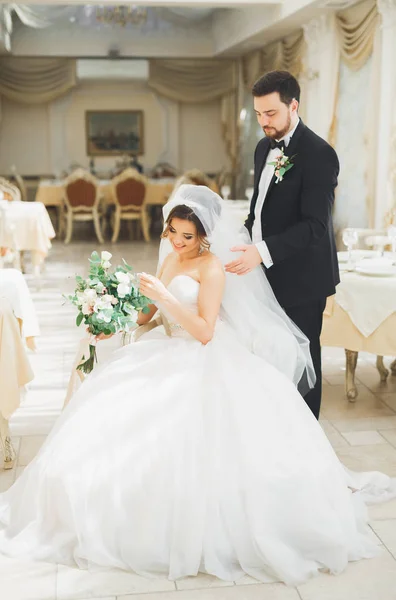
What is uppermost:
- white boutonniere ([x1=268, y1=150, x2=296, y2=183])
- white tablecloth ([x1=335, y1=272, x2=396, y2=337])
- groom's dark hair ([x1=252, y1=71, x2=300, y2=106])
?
groom's dark hair ([x1=252, y1=71, x2=300, y2=106])

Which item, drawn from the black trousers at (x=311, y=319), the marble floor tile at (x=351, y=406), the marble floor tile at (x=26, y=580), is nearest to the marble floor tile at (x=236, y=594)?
the marble floor tile at (x=26, y=580)

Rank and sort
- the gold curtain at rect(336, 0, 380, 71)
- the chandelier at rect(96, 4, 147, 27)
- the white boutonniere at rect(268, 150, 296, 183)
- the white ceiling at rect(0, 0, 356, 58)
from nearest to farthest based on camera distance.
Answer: the white boutonniere at rect(268, 150, 296, 183) < the gold curtain at rect(336, 0, 380, 71) < the chandelier at rect(96, 4, 147, 27) < the white ceiling at rect(0, 0, 356, 58)

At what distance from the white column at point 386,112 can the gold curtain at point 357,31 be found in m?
0.30

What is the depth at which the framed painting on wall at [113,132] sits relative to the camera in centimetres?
1387

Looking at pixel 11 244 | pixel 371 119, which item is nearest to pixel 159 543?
pixel 11 244

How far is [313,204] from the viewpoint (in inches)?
110

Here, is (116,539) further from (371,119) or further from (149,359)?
(371,119)

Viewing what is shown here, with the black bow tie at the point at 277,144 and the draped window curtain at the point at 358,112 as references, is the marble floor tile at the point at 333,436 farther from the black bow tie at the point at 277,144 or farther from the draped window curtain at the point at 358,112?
the draped window curtain at the point at 358,112

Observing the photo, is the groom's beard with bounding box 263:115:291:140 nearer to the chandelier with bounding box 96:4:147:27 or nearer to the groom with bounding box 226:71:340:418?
the groom with bounding box 226:71:340:418

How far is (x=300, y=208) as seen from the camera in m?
2.87

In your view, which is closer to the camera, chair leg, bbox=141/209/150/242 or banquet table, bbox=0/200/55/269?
banquet table, bbox=0/200/55/269

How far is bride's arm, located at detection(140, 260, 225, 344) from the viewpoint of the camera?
271 centimetres

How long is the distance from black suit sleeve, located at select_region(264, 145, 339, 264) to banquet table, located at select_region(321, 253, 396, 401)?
1144 mm

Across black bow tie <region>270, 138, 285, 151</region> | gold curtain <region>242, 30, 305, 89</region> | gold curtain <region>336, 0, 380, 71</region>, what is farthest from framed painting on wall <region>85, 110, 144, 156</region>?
black bow tie <region>270, 138, 285, 151</region>
